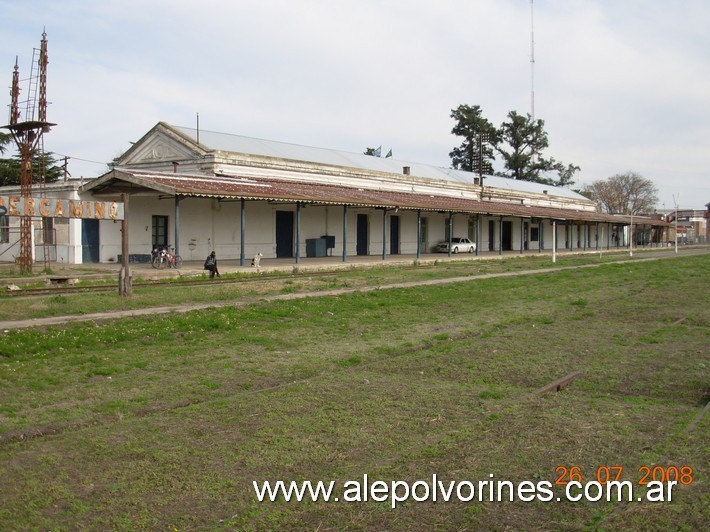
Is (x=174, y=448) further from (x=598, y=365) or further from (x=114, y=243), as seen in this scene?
(x=114, y=243)

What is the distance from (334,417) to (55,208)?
17123 millimetres

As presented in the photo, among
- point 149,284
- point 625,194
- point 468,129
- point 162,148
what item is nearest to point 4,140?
point 162,148

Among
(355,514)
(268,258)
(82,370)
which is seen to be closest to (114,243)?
(268,258)

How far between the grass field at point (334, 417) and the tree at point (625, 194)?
10011 centimetres

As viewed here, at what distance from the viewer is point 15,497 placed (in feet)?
15.6

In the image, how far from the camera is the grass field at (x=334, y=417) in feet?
14.9

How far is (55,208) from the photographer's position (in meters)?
20.8

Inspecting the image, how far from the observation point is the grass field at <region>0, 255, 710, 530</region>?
14.9ft

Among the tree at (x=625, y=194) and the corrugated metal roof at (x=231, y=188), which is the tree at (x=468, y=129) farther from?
the corrugated metal roof at (x=231, y=188)

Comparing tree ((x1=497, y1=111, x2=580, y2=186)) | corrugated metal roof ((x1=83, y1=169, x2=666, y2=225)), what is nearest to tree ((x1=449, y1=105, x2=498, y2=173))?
tree ((x1=497, y1=111, x2=580, y2=186))

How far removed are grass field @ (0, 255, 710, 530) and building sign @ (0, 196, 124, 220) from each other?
928 centimetres

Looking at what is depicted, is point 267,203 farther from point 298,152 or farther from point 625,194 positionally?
point 625,194

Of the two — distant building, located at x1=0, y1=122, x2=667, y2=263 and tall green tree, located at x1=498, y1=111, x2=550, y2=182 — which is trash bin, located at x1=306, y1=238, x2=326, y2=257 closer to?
distant building, located at x1=0, y1=122, x2=667, y2=263

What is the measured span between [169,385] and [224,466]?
3025 mm
